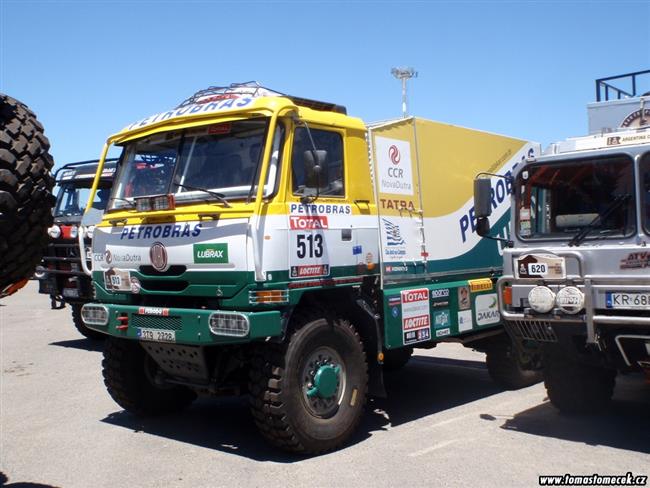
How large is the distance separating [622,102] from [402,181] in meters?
3.90

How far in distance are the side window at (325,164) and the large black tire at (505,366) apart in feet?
10.3

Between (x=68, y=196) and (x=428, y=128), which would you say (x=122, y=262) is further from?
(x=68, y=196)

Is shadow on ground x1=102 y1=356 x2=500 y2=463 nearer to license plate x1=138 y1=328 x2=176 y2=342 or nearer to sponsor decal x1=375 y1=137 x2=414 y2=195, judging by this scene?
license plate x1=138 y1=328 x2=176 y2=342

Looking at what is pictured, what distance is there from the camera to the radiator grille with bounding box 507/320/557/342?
5.89m

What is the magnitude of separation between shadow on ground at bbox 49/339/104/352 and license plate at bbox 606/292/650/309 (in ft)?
27.9

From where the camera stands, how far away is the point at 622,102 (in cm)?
893

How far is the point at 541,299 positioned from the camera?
5742 millimetres

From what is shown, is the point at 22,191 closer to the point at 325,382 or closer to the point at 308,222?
the point at 308,222

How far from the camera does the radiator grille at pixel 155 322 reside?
18.6 ft

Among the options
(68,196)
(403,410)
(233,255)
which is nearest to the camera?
(233,255)

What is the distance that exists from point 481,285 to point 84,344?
742cm

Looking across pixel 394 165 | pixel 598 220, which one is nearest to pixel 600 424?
pixel 598 220

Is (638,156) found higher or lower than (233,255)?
higher

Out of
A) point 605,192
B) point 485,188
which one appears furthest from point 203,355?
point 605,192
